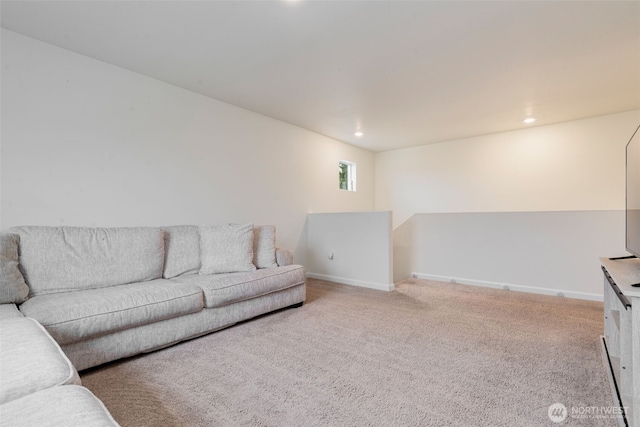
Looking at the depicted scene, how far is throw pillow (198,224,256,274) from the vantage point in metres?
2.82

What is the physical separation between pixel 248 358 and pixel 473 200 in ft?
14.5

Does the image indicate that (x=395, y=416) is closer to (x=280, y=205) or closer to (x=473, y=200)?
(x=280, y=205)

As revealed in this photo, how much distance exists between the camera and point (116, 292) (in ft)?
6.65

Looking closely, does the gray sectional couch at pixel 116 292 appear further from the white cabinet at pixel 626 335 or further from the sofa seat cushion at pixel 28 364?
the white cabinet at pixel 626 335

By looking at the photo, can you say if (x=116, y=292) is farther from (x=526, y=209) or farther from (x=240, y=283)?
(x=526, y=209)

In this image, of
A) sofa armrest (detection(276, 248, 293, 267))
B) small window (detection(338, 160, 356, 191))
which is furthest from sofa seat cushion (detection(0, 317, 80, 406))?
small window (detection(338, 160, 356, 191))

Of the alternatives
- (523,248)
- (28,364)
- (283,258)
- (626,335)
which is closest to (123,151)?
(283,258)

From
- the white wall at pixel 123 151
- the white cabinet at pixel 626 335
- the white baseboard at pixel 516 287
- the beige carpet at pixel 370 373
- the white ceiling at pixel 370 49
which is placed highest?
the white ceiling at pixel 370 49

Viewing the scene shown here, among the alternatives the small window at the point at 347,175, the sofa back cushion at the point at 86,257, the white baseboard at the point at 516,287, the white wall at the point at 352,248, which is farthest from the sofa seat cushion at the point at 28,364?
the small window at the point at 347,175

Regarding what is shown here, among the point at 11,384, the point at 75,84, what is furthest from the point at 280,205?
the point at 11,384

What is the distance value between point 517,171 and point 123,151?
5157mm

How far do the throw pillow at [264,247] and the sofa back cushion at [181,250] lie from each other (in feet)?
1.91

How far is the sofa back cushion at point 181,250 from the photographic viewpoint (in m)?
2.71

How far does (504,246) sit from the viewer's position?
4.00 metres
